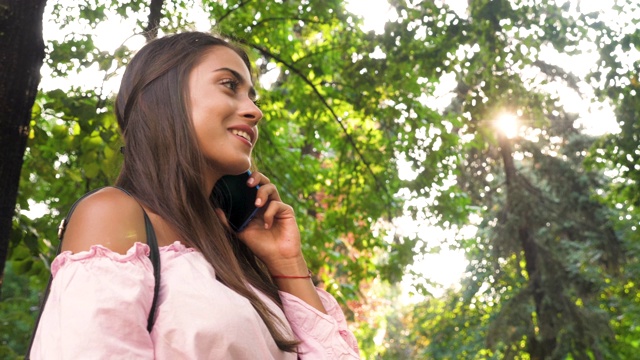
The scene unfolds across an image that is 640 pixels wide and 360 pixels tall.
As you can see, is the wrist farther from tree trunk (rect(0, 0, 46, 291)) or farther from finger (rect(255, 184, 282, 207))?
tree trunk (rect(0, 0, 46, 291))

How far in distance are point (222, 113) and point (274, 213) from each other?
46cm

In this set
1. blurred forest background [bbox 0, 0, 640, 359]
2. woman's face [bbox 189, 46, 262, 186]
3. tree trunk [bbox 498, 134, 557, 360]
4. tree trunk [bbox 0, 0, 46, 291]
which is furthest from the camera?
tree trunk [bbox 498, 134, 557, 360]

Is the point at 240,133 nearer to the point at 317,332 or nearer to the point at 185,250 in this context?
the point at 185,250

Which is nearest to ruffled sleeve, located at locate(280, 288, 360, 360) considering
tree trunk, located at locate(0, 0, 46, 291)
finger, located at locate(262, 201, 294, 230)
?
finger, located at locate(262, 201, 294, 230)

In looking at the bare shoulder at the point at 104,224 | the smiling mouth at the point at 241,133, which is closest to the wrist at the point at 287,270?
the smiling mouth at the point at 241,133


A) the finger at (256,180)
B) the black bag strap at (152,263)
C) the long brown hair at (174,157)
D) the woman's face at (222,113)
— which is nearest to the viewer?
the black bag strap at (152,263)

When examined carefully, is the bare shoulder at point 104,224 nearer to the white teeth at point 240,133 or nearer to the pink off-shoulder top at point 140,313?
the pink off-shoulder top at point 140,313

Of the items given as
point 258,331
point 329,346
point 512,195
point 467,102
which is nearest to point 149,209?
point 258,331

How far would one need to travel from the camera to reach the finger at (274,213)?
2.44 metres

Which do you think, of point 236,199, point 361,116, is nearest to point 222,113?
point 236,199

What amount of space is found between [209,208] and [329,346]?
1.79 feet

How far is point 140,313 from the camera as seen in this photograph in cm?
159

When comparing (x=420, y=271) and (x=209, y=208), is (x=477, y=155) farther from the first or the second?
(x=209, y=208)

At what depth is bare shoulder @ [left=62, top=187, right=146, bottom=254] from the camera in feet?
5.45
